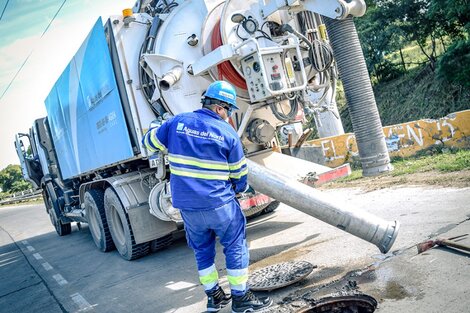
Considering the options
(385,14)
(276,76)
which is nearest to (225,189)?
(276,76)

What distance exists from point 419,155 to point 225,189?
6.82 metres

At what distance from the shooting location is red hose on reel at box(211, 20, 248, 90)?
4.78 metres

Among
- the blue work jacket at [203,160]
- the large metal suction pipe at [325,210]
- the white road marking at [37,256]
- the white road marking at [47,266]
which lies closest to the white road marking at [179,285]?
the large metal suction pipe at [325,210]

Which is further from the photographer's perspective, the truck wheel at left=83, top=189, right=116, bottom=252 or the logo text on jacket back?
the truck wheel at left=83, top=189, right=116, bottom=252

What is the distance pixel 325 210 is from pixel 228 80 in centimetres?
185

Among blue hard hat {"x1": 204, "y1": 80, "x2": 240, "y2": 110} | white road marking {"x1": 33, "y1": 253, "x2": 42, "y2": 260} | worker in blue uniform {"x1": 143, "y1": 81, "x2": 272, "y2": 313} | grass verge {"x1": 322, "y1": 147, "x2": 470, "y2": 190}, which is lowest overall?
grass verge {"x1": 322, "y1": 147, "x2": 470, "y2": 190}

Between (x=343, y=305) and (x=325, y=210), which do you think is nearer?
(x=343, y=305)

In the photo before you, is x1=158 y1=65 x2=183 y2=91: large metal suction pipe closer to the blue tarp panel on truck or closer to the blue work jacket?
the blue tarp panel on truck

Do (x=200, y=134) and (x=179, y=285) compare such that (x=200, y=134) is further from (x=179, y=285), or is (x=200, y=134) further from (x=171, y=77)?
(x=179, y=285)

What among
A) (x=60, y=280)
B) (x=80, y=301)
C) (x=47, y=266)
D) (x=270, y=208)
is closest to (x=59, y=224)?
(x=47, y=266)

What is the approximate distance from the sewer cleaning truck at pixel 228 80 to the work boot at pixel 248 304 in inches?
41.4

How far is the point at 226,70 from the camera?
15.8 ft

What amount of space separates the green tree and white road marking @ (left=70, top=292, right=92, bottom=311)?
169ft

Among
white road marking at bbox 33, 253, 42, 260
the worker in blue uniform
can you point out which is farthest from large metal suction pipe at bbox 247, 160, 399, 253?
white road marking at bbox 33, 253, 42, 260
